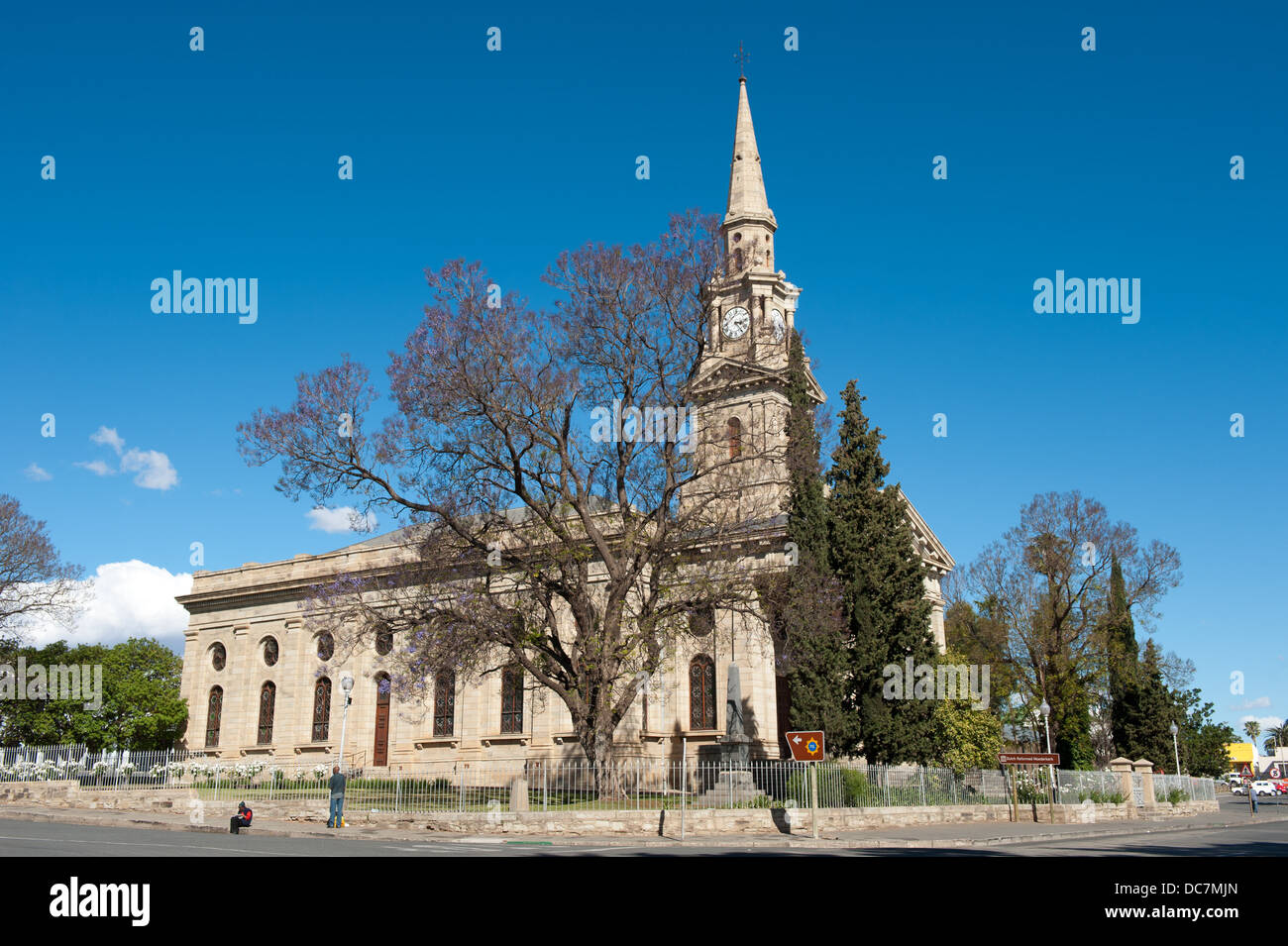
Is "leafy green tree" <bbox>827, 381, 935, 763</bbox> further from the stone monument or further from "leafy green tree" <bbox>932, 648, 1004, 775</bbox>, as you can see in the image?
the stone monument

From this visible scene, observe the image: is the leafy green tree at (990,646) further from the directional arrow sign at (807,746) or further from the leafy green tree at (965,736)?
the directional arrow sign at (807,746)

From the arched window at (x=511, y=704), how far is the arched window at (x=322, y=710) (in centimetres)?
1053

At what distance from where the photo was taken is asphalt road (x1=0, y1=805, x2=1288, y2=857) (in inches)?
627

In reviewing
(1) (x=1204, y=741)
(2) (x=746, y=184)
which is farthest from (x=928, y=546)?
(1) (x=1204, y=741)

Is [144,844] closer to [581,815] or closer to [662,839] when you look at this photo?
[581,815]

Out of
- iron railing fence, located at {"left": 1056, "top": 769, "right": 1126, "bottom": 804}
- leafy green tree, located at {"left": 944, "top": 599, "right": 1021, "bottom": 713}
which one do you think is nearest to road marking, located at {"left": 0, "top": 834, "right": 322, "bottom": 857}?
iron railing fence, located at {"left": 1056, "top": 769, "right": 1126, "bottom": 804}

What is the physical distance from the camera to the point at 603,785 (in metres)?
24.1

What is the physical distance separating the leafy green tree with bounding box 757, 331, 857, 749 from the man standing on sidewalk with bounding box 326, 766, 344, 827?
40.0 ft

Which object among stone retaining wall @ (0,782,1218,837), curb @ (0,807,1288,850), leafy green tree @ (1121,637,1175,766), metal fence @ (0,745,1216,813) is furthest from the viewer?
leafy green tree @ (1121,637,1175,766)

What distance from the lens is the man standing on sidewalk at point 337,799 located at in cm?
2334

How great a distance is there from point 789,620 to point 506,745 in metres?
19.1

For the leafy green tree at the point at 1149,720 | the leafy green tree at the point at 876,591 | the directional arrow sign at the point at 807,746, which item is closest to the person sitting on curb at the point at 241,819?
the directional arrow sign at the point at 807,746

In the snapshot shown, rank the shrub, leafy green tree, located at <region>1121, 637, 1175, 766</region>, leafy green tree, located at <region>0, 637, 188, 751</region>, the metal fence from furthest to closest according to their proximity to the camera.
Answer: leafy green tree, located at <region>1121, 637, 1175, 766</region>
leafy green tree, located at <region>0, 637, 188, 751</region>
the shrub
the metal fence
